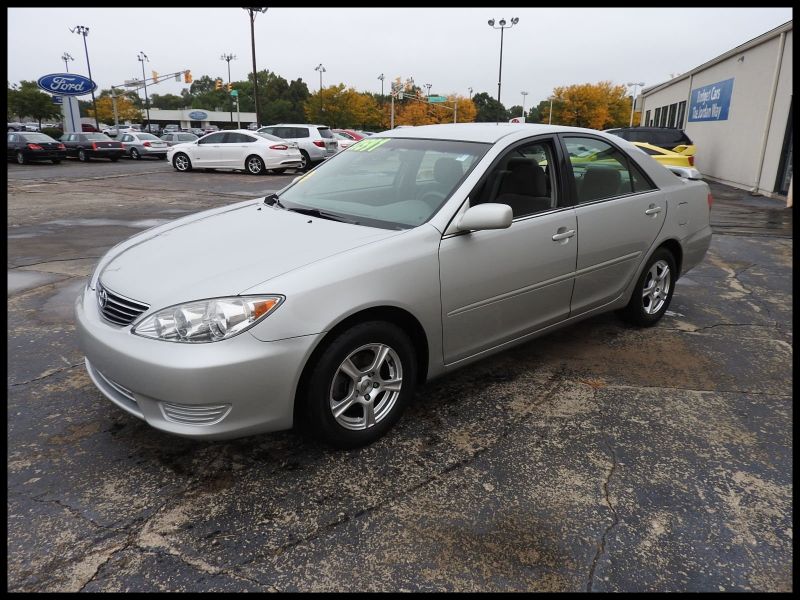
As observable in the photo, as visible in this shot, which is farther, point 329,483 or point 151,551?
point 329,483

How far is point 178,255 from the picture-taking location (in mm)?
2988

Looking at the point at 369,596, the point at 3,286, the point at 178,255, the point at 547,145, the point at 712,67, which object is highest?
the point at 712,67

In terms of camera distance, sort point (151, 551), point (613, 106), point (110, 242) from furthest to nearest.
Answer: point (613, 106) < point (110, 242) < point (151, 551)

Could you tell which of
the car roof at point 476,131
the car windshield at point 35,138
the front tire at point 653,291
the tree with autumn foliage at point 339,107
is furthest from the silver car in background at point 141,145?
the tree with autumn foliage at point 339,107

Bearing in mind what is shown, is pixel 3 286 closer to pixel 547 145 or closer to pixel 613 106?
Answer: pixel 547 145

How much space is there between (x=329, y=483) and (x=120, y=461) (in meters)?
1.04

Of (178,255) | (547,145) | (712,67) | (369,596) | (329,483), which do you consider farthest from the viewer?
(712,67)

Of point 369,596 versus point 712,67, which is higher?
point 712,67

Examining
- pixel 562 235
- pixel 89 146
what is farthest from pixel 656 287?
pixel 89 146

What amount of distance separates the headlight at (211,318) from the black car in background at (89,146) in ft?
89.8

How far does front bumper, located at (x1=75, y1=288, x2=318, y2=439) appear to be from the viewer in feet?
7.93

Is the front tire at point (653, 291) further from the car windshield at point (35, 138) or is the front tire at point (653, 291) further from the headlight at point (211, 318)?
the car windshield at point (35, 138)

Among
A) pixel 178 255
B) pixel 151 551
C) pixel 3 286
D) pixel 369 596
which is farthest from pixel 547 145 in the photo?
pixel 3 286

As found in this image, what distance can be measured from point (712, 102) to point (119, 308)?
22555mm
